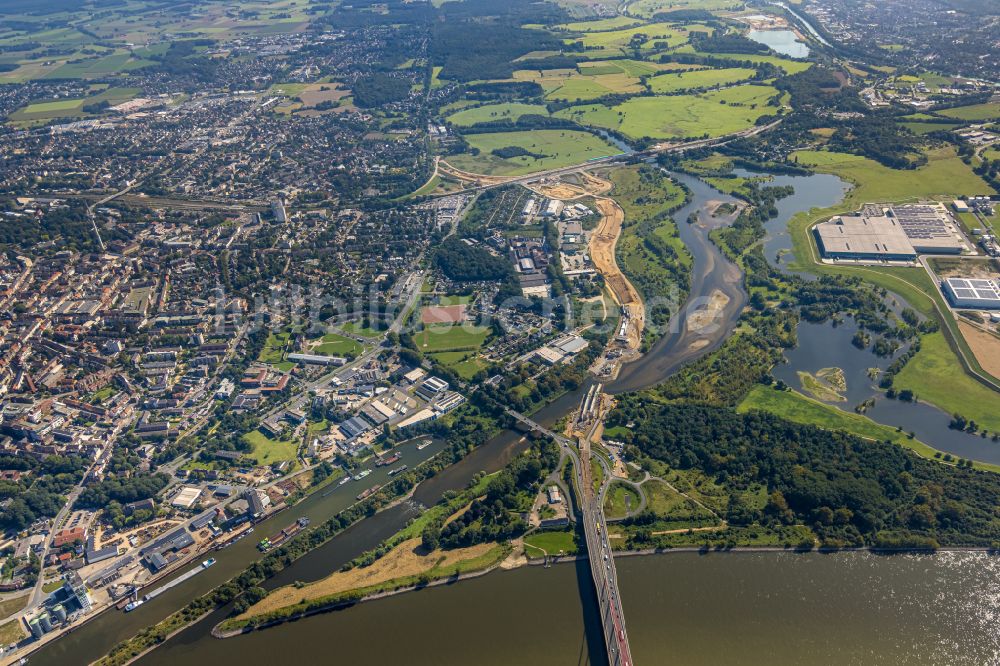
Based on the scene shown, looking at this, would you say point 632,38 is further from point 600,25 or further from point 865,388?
point 865,388

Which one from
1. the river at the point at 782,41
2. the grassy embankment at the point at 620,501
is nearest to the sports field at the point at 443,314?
the grassy embankment at the point at 620,501

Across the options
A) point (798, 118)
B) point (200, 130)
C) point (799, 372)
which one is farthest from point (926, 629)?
point (200, 130)

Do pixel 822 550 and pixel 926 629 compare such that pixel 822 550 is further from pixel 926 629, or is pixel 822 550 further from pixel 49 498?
pixel 49 498

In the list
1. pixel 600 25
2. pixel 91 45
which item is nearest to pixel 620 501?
pixel 600 25

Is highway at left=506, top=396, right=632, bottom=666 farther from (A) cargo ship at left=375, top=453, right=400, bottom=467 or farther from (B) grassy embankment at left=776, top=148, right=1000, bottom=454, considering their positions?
(B) grassy embankment at left=776, top=148, right=1000, bottom=454

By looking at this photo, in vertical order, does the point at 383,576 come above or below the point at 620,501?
below

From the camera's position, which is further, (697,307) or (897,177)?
(897,177)
